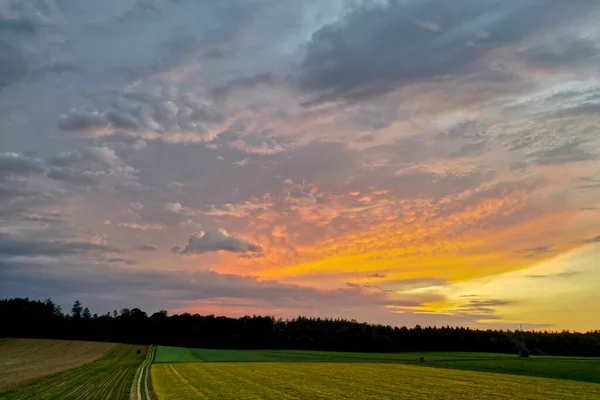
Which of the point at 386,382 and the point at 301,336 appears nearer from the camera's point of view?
the point at 386,382

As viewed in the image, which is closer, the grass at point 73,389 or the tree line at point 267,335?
the grass at point 73,389

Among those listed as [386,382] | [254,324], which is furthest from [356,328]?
[386,382]

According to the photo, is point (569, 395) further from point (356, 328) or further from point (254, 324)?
point (254, 324)

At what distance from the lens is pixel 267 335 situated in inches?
Result: 5994

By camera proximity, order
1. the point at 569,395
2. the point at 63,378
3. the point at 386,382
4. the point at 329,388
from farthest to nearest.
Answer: the point at 63,378, the point at 386,382, the point at 329,388, the point at 569,395

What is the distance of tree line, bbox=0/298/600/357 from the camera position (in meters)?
135

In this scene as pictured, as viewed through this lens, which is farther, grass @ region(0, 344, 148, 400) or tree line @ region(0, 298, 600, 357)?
tree line @ region(0, 298, 600, 357)

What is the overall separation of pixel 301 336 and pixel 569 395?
122 metres

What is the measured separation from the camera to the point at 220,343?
14750 centimetres

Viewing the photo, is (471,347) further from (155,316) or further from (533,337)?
(155,316)

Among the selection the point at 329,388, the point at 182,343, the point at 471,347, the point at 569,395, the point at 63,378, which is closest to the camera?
the point at 569,395

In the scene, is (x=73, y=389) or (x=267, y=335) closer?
(x=73, y=389)

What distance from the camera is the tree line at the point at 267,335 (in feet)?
443

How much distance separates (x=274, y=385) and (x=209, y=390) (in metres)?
6.11
